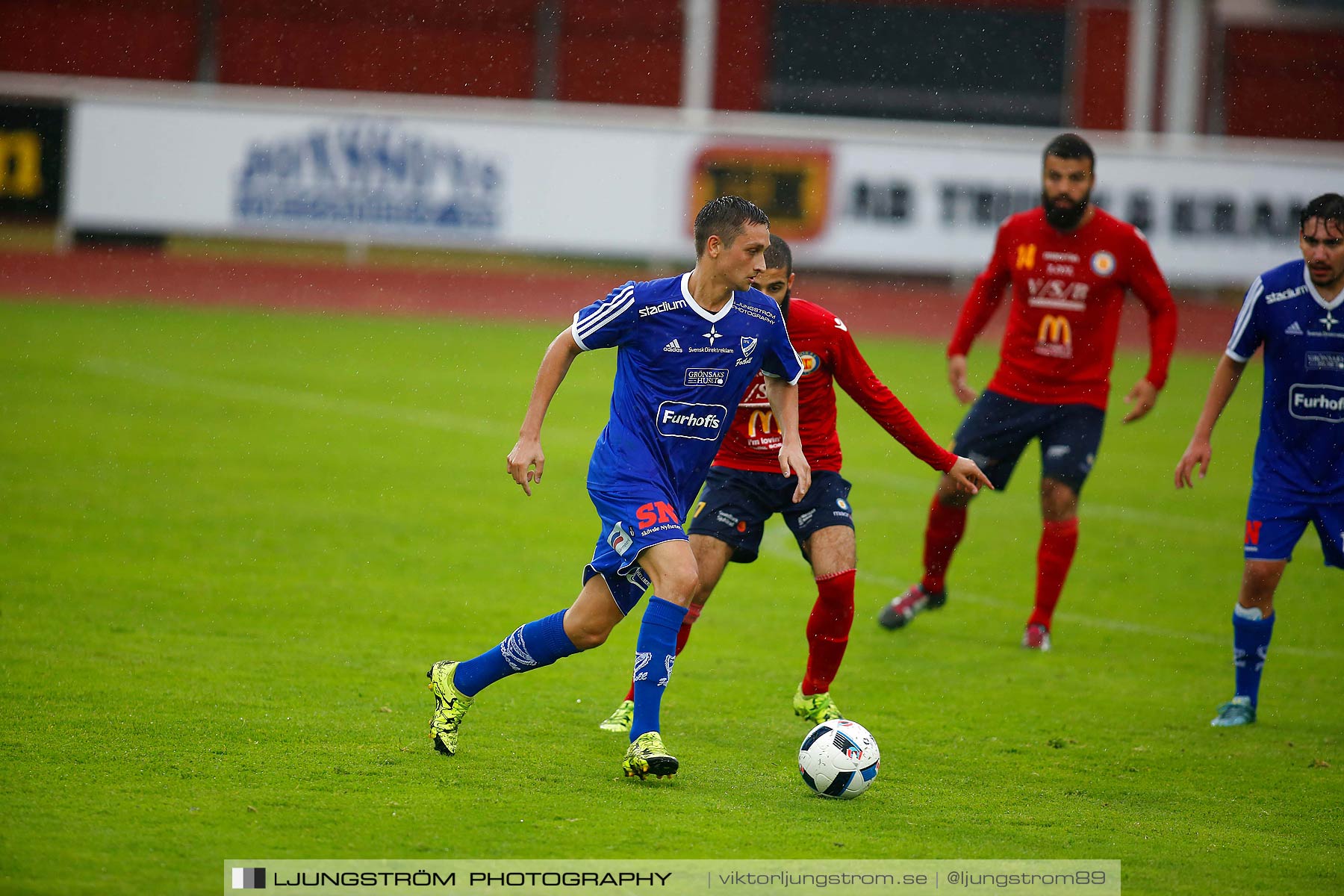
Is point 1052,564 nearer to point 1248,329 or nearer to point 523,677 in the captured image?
point 1248,329

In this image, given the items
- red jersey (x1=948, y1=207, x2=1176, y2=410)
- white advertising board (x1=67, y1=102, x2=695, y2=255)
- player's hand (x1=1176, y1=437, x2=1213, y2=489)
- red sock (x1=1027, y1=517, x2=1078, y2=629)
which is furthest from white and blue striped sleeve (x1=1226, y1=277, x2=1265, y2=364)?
white advertising board (x1=67, y1=102, x2=695, y2=255)

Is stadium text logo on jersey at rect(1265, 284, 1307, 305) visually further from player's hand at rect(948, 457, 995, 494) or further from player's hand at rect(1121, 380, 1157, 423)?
player's hand at rect(948, 457, 995, 494)

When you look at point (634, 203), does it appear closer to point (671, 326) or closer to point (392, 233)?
point (392, 233)

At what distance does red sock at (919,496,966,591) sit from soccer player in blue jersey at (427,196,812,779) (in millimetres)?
2812

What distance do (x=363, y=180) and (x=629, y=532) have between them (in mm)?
18626

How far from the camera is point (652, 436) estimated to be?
543 centimetres

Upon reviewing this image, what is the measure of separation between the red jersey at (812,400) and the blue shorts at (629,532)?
953 mm

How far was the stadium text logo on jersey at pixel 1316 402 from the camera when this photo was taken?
6.45 metres

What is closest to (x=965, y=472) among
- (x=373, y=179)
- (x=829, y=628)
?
(x=829, y=628)

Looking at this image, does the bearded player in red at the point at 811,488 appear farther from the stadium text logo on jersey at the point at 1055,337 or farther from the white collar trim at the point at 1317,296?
the stadium text logo on jersey at the point at 1055,337

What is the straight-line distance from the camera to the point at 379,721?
5777mm

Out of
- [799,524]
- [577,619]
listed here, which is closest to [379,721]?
[577,619]

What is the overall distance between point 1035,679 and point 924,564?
115 cm

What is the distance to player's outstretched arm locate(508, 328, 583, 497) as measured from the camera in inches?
203
